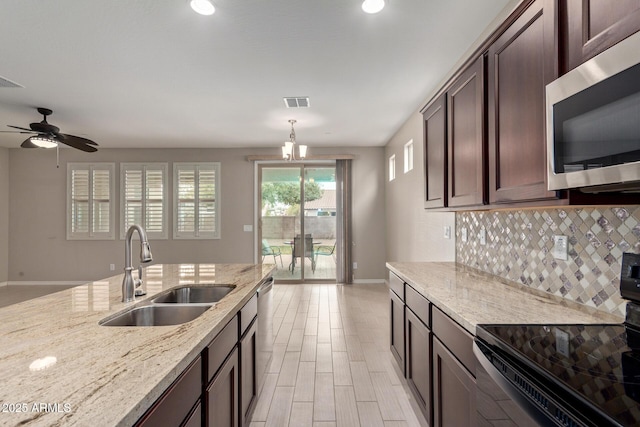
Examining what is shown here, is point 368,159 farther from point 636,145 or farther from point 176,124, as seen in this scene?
point 636,145

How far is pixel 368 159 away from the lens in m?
6.09

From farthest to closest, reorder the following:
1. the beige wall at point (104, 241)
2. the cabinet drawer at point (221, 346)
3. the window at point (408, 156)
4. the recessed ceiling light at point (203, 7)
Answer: the beige wall at point (104, 241) → the window at point (408, 156) → the recessed ceiling light at point (203, 7) → the cabinet drawer at point (221, 346)

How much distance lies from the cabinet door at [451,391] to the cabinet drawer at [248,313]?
3.32 ft

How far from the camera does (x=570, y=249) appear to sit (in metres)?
1.50

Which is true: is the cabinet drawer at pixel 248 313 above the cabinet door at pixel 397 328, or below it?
above

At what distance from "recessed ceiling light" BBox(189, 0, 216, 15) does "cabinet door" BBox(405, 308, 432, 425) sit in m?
2.34

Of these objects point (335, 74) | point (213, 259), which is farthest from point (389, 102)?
point (213, 259)

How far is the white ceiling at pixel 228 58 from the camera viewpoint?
2086 millimetres

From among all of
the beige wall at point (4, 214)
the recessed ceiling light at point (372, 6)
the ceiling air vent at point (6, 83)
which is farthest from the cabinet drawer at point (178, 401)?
the beige wall at point (4, 214)

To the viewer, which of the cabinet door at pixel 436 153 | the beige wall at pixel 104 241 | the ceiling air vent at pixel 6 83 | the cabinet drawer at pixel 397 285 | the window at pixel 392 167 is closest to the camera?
the cabinet door at pixel 436 153

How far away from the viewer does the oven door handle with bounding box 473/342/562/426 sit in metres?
0.72

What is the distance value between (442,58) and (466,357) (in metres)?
2.44

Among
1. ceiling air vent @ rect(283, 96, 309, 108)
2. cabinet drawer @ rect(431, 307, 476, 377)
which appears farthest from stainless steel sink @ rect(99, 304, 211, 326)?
ceiling air vent @ rect(283, 96, 309, 108)

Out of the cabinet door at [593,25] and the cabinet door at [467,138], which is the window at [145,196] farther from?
the cabinet door at [593,25]
